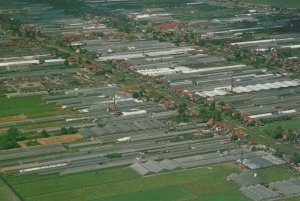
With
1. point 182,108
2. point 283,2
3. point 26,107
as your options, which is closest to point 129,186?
point 182,108

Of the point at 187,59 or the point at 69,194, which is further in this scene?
A: the point at 187,59

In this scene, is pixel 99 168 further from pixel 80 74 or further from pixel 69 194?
pixel 80 74

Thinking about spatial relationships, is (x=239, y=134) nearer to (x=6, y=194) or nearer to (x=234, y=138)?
(x=234, y=138)

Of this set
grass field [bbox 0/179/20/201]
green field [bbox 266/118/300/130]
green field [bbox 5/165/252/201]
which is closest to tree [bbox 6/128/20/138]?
green field [bbox 5/165/252/201]

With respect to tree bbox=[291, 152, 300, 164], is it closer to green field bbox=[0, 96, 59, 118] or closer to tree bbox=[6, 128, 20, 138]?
tree bbox=[6, 128, 20, 138]

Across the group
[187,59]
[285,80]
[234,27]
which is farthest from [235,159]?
[234,27]
